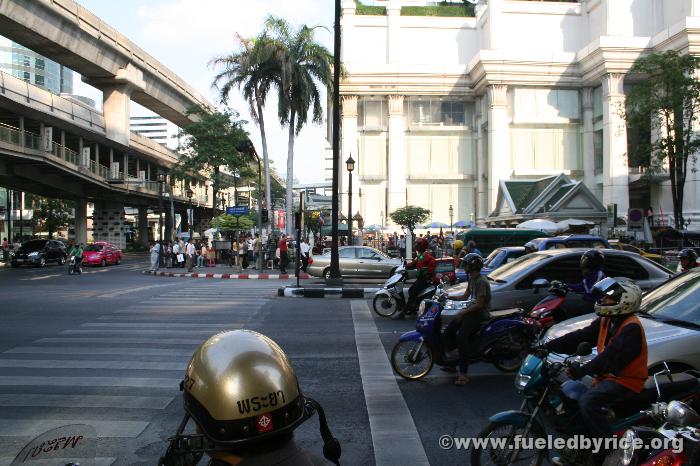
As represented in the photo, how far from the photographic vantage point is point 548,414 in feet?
14.9

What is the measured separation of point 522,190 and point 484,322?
1429 inches

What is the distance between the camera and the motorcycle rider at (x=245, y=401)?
88.4 inches

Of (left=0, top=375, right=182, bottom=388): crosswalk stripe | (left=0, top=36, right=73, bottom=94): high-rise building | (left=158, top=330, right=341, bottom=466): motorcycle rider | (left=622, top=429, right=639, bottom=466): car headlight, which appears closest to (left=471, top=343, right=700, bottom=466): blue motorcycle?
(left=622, top=429, right=639, bottom=466): car headlight

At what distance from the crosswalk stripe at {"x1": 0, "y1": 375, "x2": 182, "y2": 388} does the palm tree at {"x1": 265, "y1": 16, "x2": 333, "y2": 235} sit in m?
31.2

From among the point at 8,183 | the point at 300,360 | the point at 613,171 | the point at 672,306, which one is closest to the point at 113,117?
the point at 8,183

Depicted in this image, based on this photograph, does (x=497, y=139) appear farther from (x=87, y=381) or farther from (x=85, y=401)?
(x=85, y=401)

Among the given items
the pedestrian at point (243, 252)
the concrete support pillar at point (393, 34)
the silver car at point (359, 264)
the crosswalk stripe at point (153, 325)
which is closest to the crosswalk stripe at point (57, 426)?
the crosswalk stripe at point (153, 325)

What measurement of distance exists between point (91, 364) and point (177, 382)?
5.65ft

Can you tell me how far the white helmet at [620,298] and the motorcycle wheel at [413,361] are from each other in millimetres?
3525

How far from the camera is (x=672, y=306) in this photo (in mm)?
6539

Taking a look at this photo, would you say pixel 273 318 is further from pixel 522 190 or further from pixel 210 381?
pixel 522 190

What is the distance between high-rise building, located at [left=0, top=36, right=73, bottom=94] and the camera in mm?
111438

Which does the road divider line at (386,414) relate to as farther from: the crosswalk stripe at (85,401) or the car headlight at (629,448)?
the crosswalk stripe at (85,401)

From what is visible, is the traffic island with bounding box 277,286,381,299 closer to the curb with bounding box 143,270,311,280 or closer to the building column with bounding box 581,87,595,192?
the curb with bounding box 143,270,311,280
